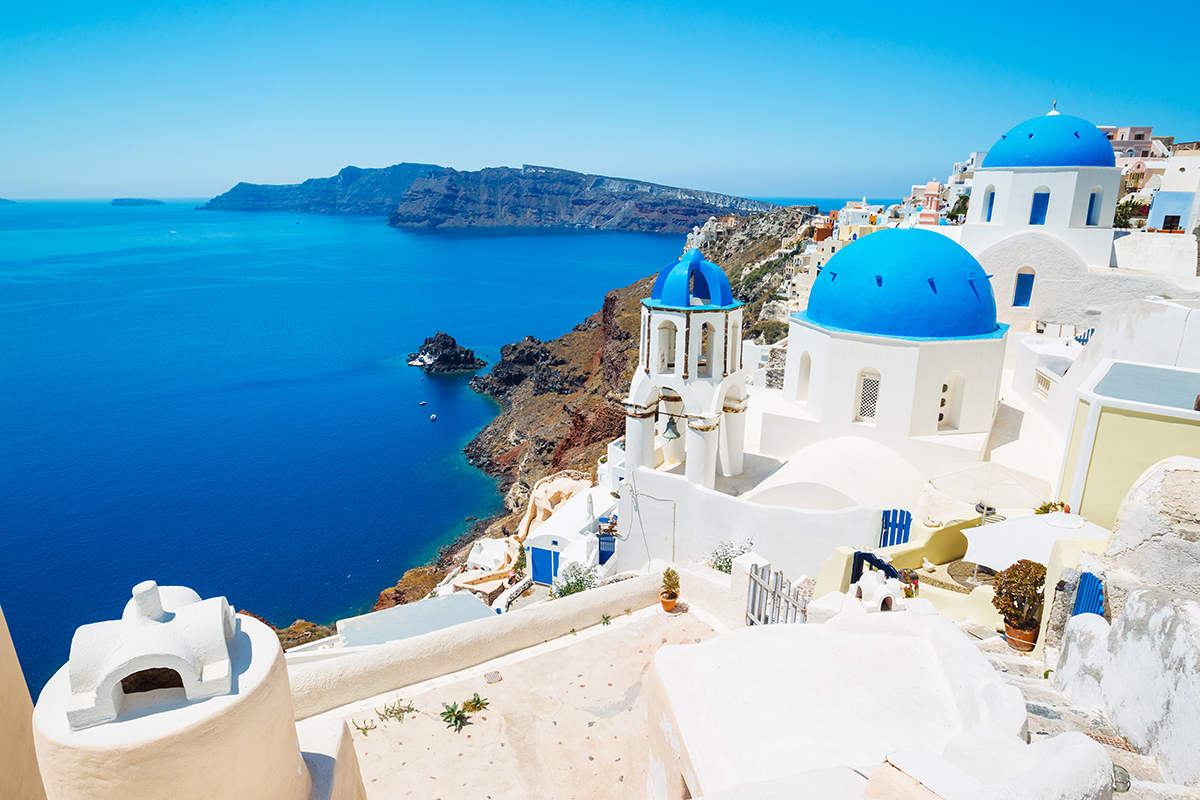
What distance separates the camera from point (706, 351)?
1580 centimetres

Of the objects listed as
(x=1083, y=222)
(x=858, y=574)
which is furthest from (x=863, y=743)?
(x=1083, y=222)

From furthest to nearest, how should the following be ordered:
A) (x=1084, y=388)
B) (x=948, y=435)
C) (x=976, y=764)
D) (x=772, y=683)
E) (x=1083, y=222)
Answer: (x=1083, y=222) < (x=948, y=435) < (x=1084, y=388) < (x=772, y=683) < (x=976, y=764)

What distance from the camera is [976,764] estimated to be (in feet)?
11.2

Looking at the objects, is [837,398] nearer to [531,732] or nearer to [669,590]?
[669,590]

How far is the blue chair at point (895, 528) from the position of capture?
12719 mm

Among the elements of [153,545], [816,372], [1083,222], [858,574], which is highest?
[1083,222]

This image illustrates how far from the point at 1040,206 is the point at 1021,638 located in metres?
18.0

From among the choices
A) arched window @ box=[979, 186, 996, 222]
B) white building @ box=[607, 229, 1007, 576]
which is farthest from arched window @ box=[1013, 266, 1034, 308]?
white building @ box=[607, 229, 1007, 576]

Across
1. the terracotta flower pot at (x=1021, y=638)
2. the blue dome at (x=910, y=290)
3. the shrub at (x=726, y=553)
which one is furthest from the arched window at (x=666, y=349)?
the terracotta flower pot at (x=1021, y=638)

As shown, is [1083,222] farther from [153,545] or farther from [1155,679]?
[153,545]

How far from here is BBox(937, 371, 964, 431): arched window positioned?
49.2 ft

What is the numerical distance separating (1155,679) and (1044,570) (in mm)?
4229

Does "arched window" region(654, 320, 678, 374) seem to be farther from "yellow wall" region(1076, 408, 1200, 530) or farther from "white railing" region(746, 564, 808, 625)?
"yellow wall" region(1076, 408, 1200, 530)

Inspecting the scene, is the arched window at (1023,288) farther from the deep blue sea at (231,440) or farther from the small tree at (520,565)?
the deep blue sea at (231,440)
